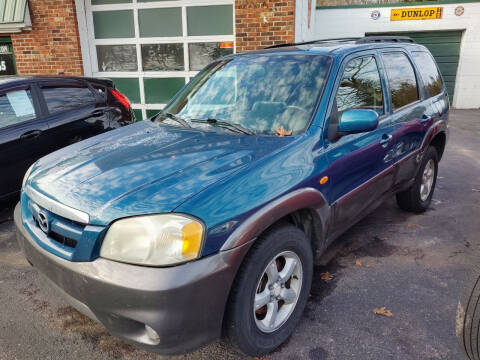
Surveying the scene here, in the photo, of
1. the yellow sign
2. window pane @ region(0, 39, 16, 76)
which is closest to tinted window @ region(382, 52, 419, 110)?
window pane @ region(0, 39, 16, 76)

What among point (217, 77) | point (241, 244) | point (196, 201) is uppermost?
point (217, 77)

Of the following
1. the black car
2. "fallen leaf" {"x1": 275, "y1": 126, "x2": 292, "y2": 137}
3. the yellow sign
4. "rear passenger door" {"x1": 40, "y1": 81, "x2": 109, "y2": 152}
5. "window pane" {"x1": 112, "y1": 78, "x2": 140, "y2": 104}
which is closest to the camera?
"fallen leaf" {"x1": 275, "y1": 126, "x2": 292, "y2": 137}

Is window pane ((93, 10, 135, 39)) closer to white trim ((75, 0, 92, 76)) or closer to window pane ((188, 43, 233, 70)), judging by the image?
white trim ((75, 0, 92, 76))

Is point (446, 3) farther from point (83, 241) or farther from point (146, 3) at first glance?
point (83, 241)

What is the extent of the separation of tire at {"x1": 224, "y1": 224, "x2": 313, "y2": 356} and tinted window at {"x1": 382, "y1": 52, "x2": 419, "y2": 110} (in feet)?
6.10

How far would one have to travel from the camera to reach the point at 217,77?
3457 millimetres

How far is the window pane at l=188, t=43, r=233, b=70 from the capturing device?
7963mm

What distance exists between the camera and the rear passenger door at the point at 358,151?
8.84 ft

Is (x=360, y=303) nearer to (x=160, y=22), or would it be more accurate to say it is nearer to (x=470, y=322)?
(x=470, y=322)

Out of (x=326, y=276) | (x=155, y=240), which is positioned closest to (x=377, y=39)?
(x=326, y=276)

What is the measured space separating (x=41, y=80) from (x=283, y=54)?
3.17 meters

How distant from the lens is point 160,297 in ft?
5.70

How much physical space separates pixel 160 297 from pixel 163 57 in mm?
7415

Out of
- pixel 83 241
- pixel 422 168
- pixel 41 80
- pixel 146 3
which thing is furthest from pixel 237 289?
pixel 146 3
